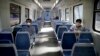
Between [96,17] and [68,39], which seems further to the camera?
[68,39]

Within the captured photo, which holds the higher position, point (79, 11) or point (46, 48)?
point (79, 11)

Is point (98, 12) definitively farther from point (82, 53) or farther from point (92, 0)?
point (82, 53)

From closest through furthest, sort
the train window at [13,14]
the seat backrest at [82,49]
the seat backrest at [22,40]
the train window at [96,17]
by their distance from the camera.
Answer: the seat backrest at [82,49] → the train window at [96,17] → the seat backrest at [22,40] → the train window at [13,14]

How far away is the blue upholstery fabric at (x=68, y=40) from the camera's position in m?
5.41

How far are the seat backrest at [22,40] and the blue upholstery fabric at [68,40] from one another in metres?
1.10

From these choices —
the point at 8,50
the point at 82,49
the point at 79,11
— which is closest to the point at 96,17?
the point at 82,49

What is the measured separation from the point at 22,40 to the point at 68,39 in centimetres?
139

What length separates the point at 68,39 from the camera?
5445 mm

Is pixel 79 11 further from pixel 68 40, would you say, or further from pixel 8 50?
pixel 8 50

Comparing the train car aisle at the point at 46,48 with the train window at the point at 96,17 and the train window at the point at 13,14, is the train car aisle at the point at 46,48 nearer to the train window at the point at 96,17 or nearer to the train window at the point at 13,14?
the train window at the point at 13,14

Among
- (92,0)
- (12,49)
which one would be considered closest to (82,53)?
(12,49)

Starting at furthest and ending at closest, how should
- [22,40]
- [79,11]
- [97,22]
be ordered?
[79,11] → [22,40] → [97,22]

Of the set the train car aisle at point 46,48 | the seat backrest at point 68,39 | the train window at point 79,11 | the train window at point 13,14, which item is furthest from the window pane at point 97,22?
the train window at point 13,14

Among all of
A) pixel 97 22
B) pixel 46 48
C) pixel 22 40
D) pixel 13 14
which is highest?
pixel 13 14
